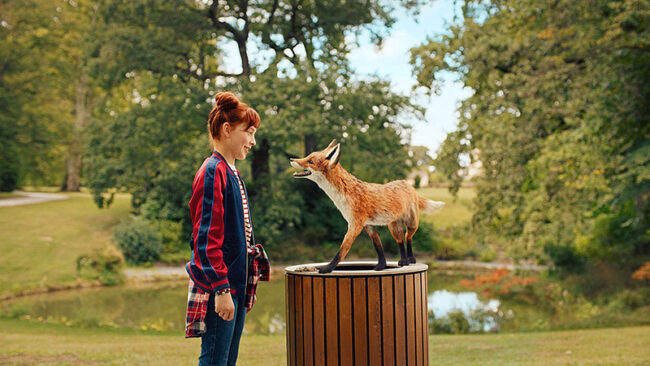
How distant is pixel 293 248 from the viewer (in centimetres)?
1841

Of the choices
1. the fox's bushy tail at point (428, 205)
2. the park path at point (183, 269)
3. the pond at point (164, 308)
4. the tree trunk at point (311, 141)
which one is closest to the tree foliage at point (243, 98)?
the tree trunk at point (311, 141)

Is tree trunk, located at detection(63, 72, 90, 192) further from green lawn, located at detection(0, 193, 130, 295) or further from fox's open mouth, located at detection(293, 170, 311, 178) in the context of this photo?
fox's open mouth, located at detection(293, 170, 311, 178)

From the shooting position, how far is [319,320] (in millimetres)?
3021

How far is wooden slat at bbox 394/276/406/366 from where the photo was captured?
3.01 metres

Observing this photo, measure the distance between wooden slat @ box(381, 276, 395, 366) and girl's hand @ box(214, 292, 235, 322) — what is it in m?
0.83

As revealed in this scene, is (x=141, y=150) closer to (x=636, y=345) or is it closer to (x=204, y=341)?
(x=636, y=345)

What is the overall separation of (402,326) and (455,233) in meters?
17.8

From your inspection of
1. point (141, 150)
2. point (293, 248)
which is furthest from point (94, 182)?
point (293, 248)

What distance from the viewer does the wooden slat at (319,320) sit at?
119 inches

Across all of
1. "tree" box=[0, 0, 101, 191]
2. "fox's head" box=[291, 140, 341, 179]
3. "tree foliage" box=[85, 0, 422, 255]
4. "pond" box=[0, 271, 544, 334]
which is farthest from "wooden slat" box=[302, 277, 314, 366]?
"tree" box=[0, 0, 101, 191]

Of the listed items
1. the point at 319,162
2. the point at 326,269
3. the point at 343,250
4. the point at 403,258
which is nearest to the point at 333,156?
the point at 319,162

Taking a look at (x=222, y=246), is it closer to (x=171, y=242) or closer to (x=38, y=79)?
(x=171, y=242)

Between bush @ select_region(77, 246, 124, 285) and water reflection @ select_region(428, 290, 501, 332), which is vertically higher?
bush @ select_region(77, 246, 124, 285)

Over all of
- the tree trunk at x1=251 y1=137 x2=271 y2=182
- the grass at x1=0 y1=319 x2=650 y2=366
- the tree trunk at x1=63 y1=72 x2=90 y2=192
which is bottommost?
the grass at x1=0 y1=319 x2=650 y2=366
